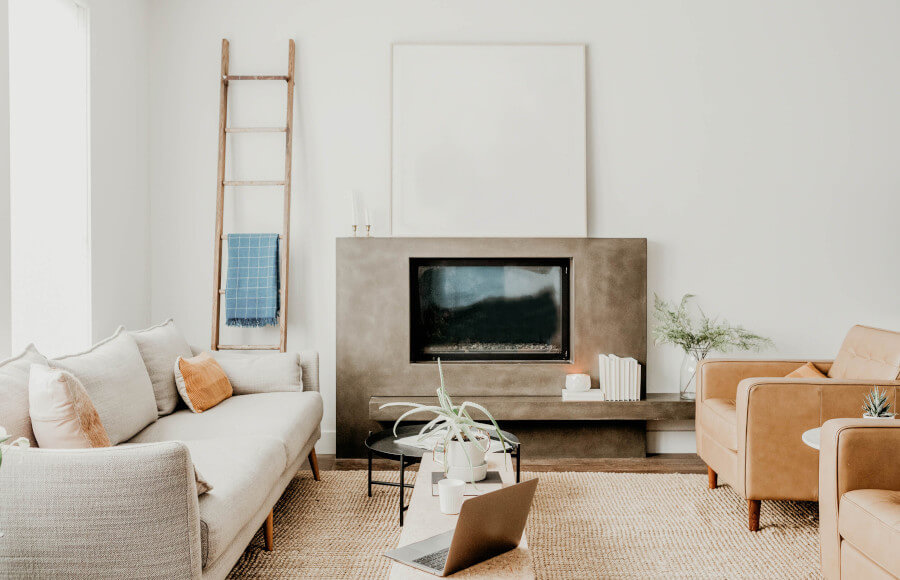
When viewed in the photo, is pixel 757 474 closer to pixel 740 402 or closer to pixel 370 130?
pixel 740 402

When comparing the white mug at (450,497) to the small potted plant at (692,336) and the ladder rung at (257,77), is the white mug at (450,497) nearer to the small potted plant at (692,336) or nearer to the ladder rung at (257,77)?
the small potted plant at (692,336)

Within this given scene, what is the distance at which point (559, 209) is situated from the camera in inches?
163

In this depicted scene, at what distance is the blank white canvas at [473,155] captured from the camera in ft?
13.5

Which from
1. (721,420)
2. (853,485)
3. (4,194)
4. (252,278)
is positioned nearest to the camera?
(853,485)

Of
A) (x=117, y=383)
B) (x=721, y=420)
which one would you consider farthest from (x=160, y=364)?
(x=721, y=420)

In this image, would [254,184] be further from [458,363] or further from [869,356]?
[869,356]

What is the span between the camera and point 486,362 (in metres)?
4.14

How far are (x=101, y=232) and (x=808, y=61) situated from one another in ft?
13.9

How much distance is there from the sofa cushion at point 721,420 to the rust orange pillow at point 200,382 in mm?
2404

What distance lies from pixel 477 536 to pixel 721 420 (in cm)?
194

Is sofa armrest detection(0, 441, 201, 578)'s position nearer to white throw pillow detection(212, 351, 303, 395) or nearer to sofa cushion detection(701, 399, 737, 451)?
white throw pillow detection(212, 351, 303, 395)

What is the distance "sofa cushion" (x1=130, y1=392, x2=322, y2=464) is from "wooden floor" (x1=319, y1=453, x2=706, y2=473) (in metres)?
0.56

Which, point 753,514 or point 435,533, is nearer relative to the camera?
point 435,533

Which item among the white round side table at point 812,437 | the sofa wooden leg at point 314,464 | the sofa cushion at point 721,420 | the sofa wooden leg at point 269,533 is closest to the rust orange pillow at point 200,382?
the sofa wooden leg at point 314,464
